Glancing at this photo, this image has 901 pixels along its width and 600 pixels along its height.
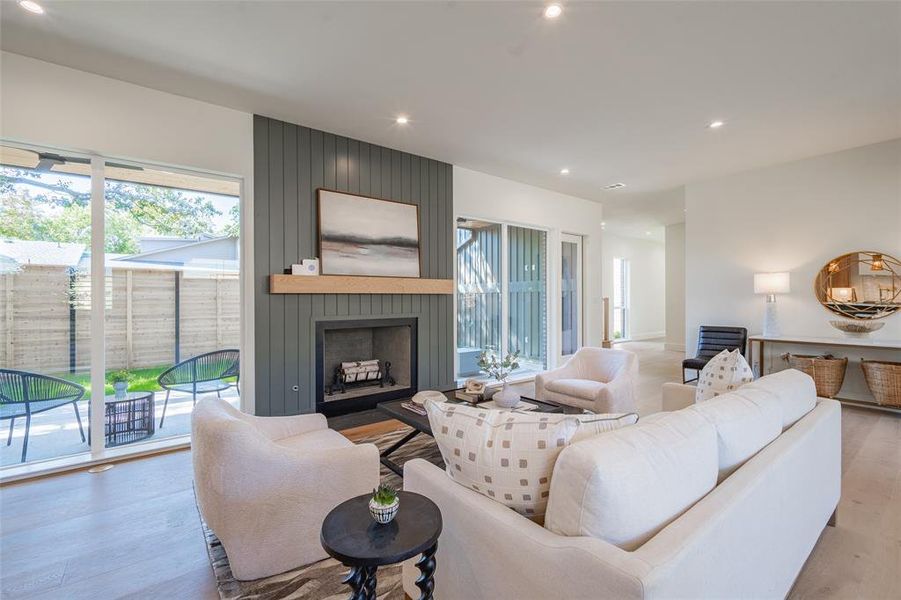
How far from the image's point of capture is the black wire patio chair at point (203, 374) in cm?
348

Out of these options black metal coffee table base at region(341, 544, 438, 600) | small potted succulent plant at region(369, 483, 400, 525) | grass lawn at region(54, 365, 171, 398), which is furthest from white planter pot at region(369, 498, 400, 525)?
grass lawn at region(54, 365, 171, 398)

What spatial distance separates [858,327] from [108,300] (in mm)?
7037

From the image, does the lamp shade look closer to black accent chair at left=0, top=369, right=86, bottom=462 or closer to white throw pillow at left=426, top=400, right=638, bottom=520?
white throw pillow at left=426, top=400, right=638, bottom=520

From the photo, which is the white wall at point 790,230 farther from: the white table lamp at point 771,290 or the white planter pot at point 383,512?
the white planter pot at point 383,512

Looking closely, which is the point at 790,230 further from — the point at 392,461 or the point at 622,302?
the point at 622,302

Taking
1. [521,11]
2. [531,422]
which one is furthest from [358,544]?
[521,11]

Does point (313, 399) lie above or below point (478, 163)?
below

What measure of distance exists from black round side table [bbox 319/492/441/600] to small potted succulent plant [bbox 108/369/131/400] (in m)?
2.97

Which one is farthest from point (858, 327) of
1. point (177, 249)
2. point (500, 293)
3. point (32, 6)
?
point (32, 6)

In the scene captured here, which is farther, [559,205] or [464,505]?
[559,205]

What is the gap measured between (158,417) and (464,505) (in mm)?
3287

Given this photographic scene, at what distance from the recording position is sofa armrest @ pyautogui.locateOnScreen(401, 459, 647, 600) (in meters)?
0.87

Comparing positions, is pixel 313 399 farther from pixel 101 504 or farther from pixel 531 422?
pixel 531 422

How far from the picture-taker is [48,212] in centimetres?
298
